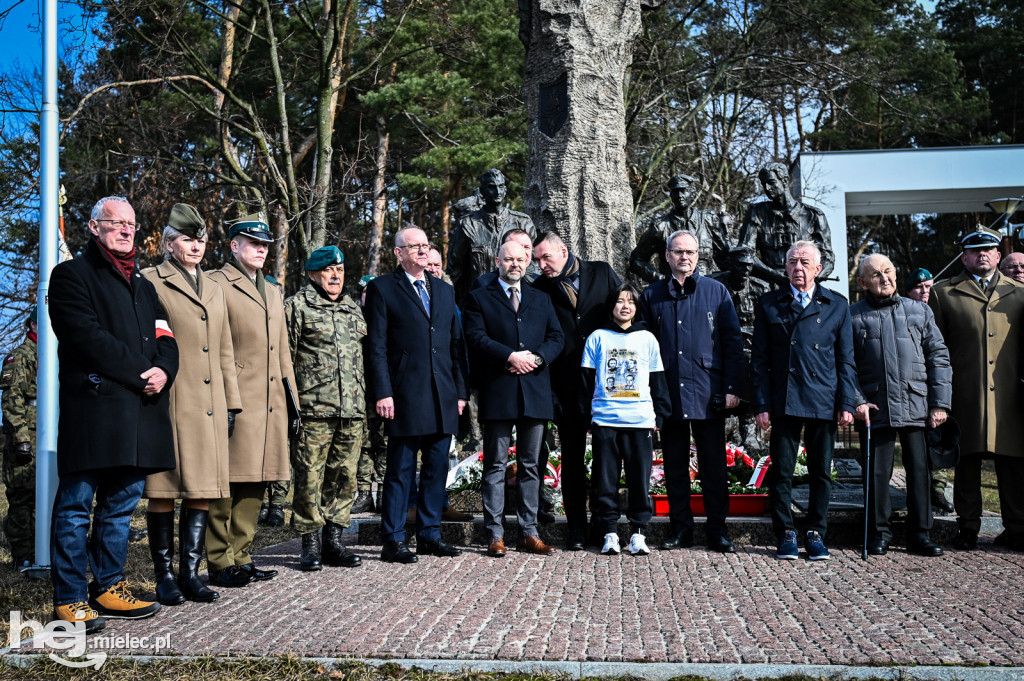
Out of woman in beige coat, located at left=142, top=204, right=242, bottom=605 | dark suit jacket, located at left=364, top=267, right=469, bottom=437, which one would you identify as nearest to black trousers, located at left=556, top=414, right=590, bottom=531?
dark suit jacket, located at left=364, top=267, right=469, bottom=437

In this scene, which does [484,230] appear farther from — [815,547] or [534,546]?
[815,547]

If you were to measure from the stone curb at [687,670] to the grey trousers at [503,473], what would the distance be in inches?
98.8

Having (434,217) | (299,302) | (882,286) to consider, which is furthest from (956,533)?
(434,217)

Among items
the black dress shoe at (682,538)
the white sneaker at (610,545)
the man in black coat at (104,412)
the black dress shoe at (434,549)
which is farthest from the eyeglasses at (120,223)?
the black dress shoe at (682,538)

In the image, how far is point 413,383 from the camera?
620cm

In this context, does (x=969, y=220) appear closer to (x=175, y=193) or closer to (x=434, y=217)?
(x=434, y=217)

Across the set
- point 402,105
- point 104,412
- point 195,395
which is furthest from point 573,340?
point 402,105

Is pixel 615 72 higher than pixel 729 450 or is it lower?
higher

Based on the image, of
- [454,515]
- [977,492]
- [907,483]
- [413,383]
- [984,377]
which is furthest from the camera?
[454,515]

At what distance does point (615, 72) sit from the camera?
31.3 feet

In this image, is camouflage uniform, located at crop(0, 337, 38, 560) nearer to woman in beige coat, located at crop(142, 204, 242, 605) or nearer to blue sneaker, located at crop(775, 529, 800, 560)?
woman in beige coat, located at crop(142, 204, 242, 605)

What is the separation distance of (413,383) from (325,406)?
60cm

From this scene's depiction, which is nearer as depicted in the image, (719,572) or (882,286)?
(719,572)

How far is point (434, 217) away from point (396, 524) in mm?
24744
